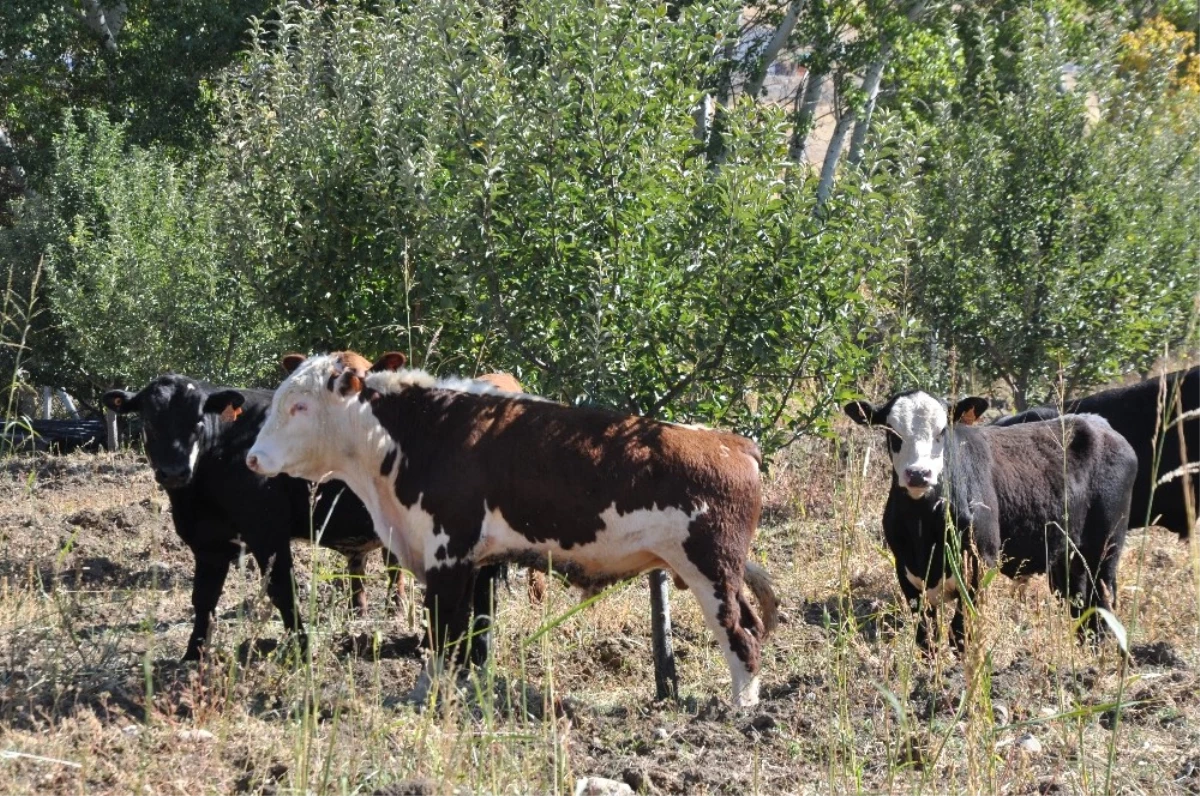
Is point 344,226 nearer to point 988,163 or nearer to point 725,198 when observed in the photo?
point 725,198

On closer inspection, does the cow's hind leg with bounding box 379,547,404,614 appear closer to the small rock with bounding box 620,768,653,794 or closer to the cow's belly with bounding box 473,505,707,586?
the cow's belly with bounding box 473,505,707,586

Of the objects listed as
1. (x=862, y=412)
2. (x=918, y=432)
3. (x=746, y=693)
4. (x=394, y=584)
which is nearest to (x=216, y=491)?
(x=394, y=584)

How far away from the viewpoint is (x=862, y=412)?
880 cm

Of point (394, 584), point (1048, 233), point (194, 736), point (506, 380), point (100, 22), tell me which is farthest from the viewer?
point (100, 22)

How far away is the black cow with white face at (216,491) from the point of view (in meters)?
9.12

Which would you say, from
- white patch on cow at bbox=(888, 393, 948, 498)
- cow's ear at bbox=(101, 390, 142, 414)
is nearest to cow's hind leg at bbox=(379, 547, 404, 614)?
cow's ear at bbox=(101, 390, 142, 414)

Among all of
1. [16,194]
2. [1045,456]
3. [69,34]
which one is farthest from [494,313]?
[16,194]

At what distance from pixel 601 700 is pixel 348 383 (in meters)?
2.38

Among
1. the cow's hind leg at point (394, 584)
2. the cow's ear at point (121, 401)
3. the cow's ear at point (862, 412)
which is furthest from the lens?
the cow's hind leg at point (394, 584)

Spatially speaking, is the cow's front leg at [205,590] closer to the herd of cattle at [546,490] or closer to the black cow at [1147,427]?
the herd of cattle at [546,490]

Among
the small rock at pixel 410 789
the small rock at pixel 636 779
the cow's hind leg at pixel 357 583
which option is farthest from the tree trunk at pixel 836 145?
the small rock at pixel 410 789

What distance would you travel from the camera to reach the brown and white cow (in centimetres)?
775

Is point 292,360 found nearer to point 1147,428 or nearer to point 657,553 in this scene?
point 657,553

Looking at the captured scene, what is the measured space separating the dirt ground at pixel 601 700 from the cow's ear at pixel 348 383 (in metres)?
1.25
